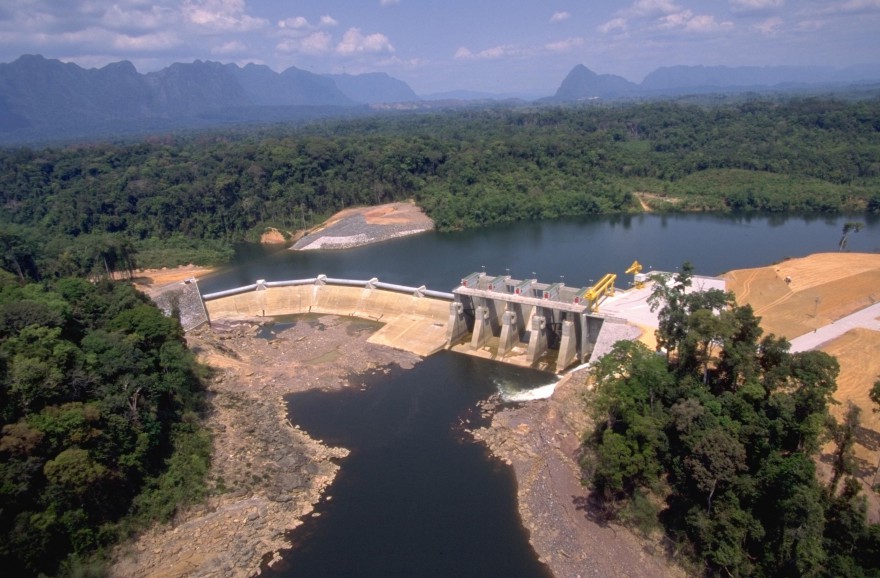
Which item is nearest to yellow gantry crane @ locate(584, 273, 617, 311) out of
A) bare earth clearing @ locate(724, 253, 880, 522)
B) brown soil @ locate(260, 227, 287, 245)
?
bare earth clearing @ locate(724, 253, 880, 522)

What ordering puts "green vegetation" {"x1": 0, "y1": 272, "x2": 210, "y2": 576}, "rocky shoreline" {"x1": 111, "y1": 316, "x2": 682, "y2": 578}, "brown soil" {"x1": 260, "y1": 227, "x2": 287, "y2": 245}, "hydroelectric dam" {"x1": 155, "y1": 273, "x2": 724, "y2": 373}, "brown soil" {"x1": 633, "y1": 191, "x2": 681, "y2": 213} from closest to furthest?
"green vegetation" {"x1": 0, "y1": 272, "x2": 210, "y2": 576} < "rocky shoreline" {"x1": 111, "y1": 316, "x2": 682, "y2": 578} < "hydroelectric dam" {"x1": 155, "y1": 273, "x2": 724, "y2": 373} < "brown soil" {"x1": 260, "y1": 227, "x2": 287, "y2": 245} < "brown soil" {"x1": 633, "y1": 191, "x2": 681, "y2": 213}

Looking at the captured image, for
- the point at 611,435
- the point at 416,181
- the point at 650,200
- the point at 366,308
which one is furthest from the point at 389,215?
the point at 611,435

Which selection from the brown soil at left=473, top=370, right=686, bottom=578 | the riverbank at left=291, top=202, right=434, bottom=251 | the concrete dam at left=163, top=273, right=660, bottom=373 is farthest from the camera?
the riverbank at left=291, top=202, right=434, bottom=251

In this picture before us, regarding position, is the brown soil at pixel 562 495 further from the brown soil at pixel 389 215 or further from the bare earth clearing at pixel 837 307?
the brown soil at pixel 389 215

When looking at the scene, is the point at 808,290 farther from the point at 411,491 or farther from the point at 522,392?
the point at 411,491

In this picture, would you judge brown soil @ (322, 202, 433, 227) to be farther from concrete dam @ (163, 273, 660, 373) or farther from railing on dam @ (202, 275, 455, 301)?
concrete dam @ (163, 273, 660, 373)

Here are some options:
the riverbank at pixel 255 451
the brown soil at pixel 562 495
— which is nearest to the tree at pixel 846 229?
the brown soil at pixel 562 495

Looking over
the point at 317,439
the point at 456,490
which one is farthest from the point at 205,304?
the point at 456,490
